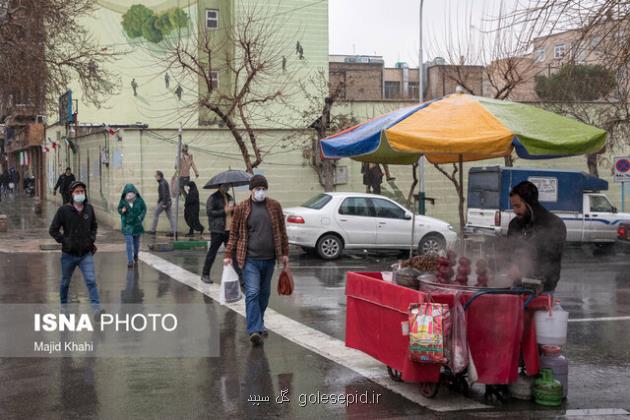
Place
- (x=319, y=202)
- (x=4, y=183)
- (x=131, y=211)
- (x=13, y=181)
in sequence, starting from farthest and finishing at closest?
(x=13, y=181) → (x=4, y=183) → (x=319, y=202) → (x=131, y=211)

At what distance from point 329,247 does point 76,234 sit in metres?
8.87

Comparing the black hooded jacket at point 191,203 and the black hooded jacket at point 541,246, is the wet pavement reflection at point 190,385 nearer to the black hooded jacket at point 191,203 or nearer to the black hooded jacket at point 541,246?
the black hooded jacket at point 541,246

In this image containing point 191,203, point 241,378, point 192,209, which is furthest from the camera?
point 192,209

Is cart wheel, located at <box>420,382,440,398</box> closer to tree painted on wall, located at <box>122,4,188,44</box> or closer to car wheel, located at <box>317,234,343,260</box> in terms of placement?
car wheel, located at <box>317,234,343,260</box>

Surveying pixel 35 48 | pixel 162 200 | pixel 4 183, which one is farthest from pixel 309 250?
pixel 4 183

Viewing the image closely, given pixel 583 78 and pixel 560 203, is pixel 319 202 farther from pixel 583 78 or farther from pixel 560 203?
pixel 560 203

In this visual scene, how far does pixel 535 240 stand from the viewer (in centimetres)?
696

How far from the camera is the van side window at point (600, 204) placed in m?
21.6

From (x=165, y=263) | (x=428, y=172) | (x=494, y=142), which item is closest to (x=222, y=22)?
(x=428, y=172)

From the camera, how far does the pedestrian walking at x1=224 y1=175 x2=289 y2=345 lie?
877cm

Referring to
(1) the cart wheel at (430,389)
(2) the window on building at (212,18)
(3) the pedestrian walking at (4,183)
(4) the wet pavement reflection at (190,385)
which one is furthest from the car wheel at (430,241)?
(3) the pedestrian walking at (4,183)

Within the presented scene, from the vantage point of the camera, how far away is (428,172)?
89.0 feet

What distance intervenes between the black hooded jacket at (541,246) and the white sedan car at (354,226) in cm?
1079

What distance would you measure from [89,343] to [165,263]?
788 cm
